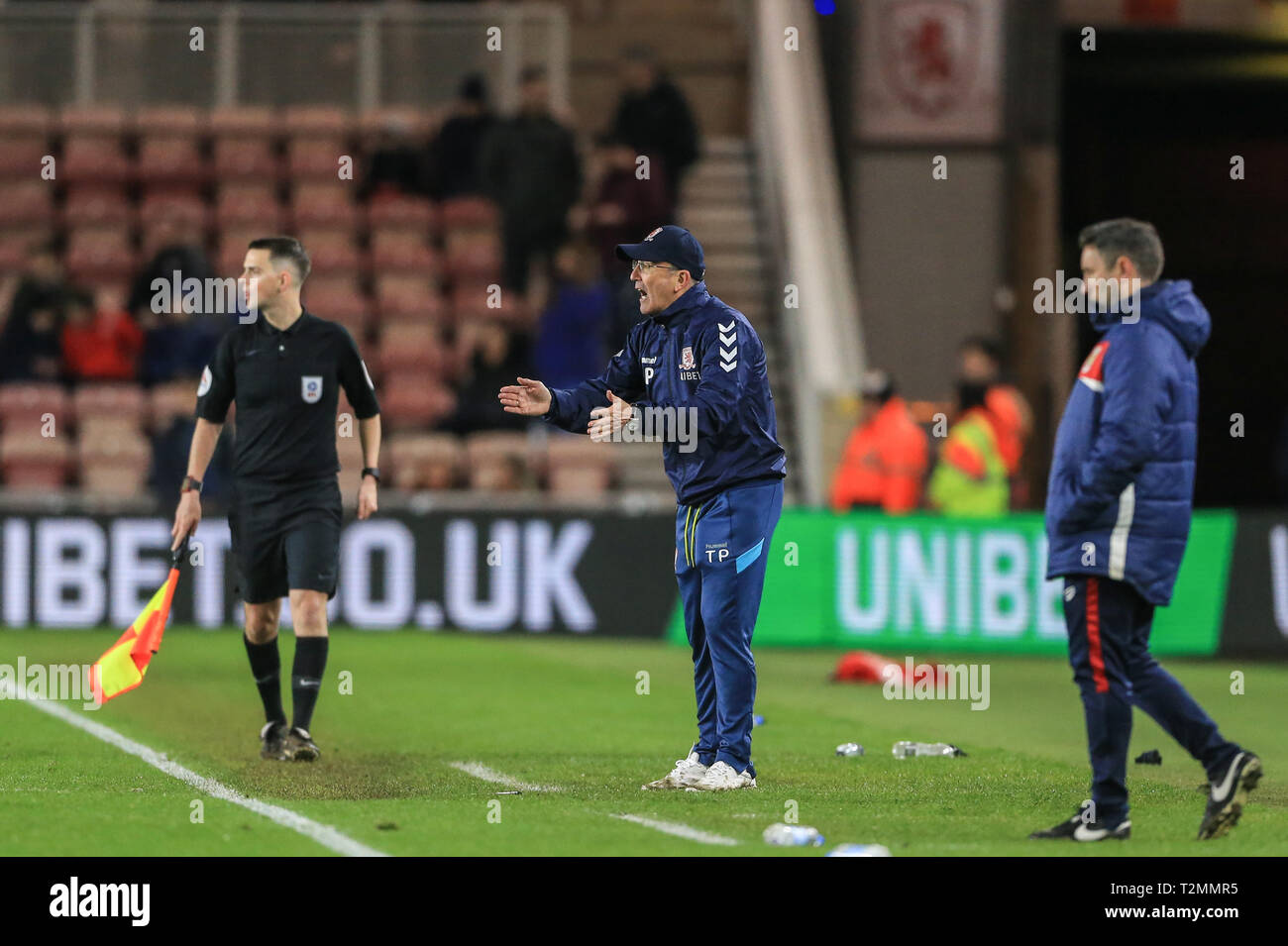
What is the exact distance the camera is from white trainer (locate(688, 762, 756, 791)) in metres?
9.33

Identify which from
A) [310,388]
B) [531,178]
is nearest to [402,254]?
[531,178]

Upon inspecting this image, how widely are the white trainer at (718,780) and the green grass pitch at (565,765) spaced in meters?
0.09

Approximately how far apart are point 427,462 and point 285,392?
32.0 feet

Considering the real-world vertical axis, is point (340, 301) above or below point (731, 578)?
above

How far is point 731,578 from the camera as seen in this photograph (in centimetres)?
930

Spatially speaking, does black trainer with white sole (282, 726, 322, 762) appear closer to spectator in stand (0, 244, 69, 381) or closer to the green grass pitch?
the green grass pitch

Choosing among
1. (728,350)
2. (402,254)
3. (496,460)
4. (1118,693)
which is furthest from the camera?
(402,254)

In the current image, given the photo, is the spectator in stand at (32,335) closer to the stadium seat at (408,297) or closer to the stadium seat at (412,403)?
the stadium seat at (412,403)

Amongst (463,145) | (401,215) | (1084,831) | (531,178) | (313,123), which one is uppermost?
(313,123)

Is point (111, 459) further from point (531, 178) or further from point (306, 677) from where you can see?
point (306, 677)

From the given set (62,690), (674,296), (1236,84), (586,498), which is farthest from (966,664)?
(1236,84)

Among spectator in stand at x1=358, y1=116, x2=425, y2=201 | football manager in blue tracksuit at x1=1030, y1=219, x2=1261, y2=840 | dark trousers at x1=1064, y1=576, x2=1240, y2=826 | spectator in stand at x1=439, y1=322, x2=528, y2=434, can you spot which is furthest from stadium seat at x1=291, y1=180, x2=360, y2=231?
dark trousers at x1=1064, y1=576, x2=1240, y2=826

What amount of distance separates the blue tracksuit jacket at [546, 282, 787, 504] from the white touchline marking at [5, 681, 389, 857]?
2025mm
